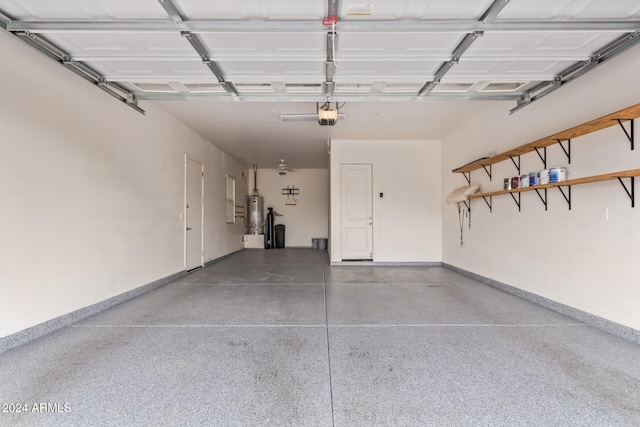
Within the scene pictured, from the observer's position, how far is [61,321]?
278 centimetres

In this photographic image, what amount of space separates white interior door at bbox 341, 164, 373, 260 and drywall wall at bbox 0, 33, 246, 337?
3.54m

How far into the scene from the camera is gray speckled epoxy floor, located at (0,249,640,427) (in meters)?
1.58

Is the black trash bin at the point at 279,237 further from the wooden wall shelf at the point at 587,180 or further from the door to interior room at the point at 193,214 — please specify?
the wooden wall shelf at the point at 587,180

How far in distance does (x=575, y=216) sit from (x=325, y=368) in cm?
297

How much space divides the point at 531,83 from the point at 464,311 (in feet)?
8.88

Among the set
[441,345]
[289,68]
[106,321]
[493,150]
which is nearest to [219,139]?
[289,68]

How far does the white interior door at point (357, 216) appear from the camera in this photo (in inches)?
257

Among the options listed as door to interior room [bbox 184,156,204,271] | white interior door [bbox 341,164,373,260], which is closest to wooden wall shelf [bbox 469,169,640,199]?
white interior door [bbox 341,164,373,260]

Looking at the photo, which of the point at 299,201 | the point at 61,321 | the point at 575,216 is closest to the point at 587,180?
the point at 575,216

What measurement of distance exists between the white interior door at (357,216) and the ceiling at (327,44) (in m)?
3.03

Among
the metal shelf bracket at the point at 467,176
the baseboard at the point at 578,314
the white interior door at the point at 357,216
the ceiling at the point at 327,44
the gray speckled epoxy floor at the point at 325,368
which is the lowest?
the gray speckled epoxy floor at the point at 325,368

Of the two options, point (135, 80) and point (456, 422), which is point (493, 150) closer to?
point (456, 422)

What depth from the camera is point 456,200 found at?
5102 millimetres

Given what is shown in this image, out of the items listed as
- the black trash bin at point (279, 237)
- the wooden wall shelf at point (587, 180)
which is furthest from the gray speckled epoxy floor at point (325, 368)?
the black trash bin at point (279, 237)
